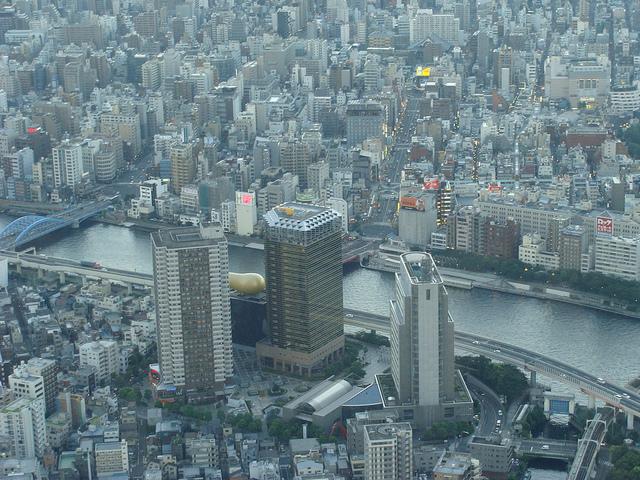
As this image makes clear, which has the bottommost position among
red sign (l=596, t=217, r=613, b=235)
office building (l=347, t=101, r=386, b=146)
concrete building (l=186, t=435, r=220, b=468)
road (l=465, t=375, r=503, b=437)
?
road (l=465, t=375, r=503, b=437)

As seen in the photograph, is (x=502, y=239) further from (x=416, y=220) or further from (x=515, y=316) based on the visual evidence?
(x=515, y=316)

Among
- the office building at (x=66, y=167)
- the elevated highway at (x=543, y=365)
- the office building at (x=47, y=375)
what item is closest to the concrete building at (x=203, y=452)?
the office building at (x=47, y=375)

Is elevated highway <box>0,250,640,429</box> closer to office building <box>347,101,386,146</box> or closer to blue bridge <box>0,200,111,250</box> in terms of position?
blue bridge <box>0,200,111,250</box>

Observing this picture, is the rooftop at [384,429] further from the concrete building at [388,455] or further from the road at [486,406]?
the road at [486,406]

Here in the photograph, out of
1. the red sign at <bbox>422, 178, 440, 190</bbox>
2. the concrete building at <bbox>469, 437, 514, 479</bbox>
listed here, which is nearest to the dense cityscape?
the concrete building at <bbox>469, 437, 514, 479</bbox>

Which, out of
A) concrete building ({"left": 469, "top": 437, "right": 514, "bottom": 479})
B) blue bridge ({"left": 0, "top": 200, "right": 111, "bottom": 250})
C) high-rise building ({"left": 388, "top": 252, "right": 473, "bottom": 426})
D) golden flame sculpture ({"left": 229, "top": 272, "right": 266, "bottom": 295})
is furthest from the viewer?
blue bridge ({"left": 0, "top": 200, "right": 111, "bottom": 250})

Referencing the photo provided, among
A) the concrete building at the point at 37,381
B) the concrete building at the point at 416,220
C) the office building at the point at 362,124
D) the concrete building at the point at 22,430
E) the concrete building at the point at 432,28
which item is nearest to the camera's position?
the concrete building at the point at 22,430

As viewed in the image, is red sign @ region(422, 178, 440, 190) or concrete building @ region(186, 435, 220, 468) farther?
red sign @ region(422, 178, 440, 190)
